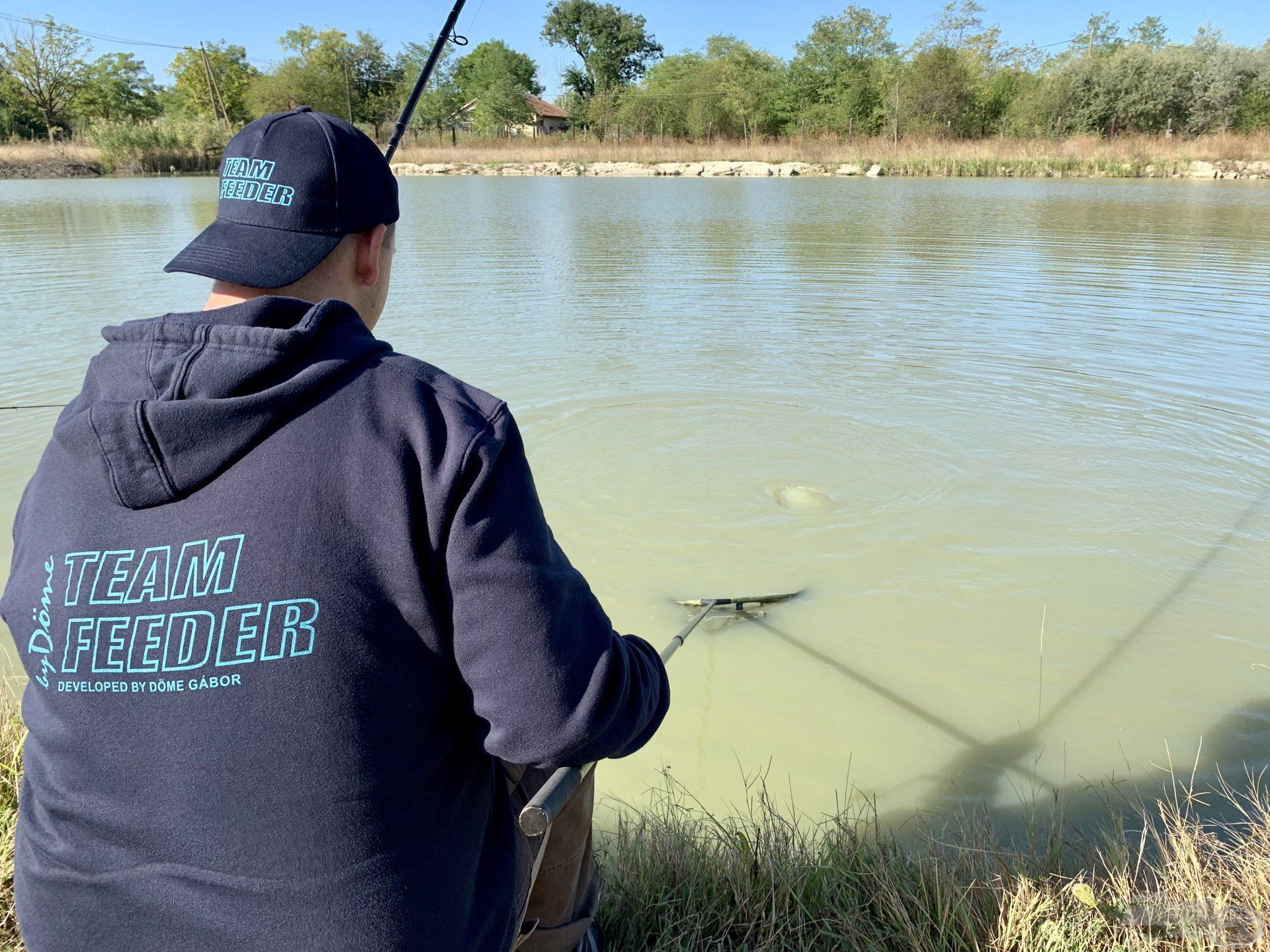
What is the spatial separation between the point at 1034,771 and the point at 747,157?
43.5 m

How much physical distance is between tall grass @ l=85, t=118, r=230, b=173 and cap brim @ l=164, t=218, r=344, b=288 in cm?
4415

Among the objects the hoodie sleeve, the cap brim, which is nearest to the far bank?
the cap brim

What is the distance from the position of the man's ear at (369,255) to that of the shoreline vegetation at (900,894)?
4.65 feet

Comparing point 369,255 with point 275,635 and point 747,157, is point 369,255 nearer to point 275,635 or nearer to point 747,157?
point 275,635

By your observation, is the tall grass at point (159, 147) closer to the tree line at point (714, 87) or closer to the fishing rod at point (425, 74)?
the tree line at point (714, 87)

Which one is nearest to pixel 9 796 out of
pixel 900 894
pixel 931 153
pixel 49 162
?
pixel 900 894

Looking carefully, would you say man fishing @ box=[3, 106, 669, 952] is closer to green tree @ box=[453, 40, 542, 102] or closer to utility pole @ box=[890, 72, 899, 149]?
utility pole @ box=[890, 72, 899, 149]

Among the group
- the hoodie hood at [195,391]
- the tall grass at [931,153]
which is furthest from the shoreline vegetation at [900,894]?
the tall grass at [931,153]

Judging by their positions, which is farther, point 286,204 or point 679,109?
point 679,109

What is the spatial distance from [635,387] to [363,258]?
215 inches

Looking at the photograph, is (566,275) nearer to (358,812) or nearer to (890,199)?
(358,812)

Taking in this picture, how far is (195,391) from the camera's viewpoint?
1224mm

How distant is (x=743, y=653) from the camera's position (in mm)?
3758

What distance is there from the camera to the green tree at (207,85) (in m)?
65.4
